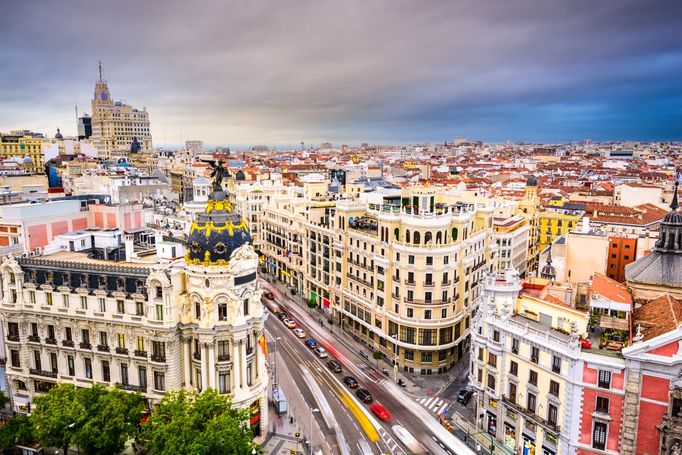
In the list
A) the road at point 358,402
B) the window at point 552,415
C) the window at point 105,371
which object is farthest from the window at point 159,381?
the window at point 552,415

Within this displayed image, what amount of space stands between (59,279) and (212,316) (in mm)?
23654

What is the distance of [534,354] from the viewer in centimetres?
6372

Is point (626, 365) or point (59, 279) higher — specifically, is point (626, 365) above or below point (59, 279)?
below

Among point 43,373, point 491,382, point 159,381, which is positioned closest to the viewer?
point 159,381

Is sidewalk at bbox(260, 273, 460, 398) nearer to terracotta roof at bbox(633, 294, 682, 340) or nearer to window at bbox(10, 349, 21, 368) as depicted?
terracotta roof at bbox(633, 294, 682, 340)

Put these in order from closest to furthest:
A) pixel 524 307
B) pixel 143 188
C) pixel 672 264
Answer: pixel 524 307 → pixel 672 264 → pixel 143 188

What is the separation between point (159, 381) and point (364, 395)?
3296 centimetres

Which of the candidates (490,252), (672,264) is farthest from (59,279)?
(672,264)

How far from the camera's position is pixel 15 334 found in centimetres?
7156

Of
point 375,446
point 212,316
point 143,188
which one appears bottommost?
point 375,446

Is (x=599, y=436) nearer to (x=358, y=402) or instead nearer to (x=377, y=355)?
(x=358, y=402)

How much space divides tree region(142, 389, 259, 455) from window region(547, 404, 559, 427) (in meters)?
36.4

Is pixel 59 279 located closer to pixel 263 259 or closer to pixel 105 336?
pixel 105 336

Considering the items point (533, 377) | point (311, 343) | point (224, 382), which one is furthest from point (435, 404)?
point (224, 382)
